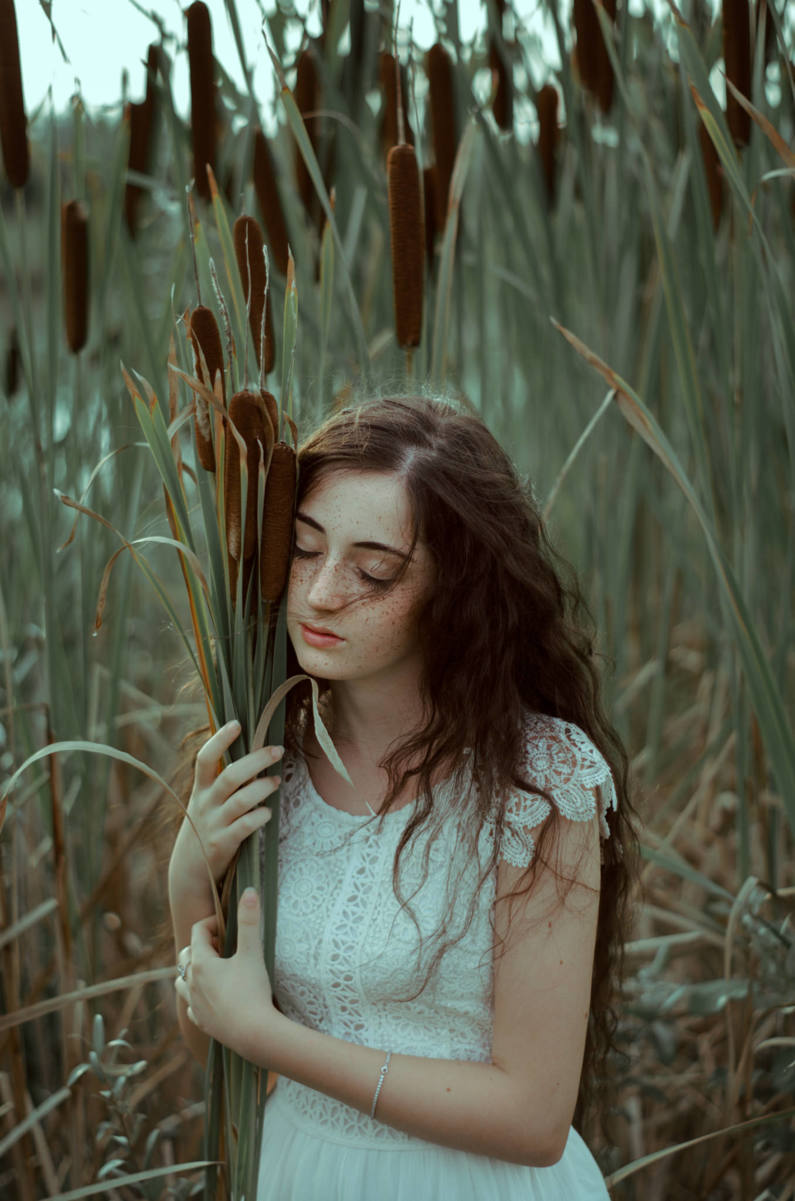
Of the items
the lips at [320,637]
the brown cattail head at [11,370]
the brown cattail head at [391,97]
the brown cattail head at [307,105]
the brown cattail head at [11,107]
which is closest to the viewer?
the lips at [320,637]

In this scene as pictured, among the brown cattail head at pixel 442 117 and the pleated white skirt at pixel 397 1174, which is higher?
the brown cattail head at pixel 442 117

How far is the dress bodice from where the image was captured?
95 cm

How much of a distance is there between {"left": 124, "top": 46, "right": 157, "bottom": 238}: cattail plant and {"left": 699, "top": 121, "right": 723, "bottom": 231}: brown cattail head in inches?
24.1

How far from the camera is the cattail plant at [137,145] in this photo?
4.28ft

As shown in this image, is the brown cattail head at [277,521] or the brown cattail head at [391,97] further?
the brown cattail head at [391,97]

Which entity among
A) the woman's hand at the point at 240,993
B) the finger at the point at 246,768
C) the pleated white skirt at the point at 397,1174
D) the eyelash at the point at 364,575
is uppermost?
the eyelash at the point at 364,575

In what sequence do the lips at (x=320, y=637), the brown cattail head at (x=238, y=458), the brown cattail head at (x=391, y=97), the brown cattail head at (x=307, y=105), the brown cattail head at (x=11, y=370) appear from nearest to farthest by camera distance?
the brown cattail head at (x=238, y=458)
the lips at (x=320, y=637)
the brown cattail head at (x=391, y=97)
the brown cattail head at (x=307, y=105)
the brown cattail head at (x=11, y=370)

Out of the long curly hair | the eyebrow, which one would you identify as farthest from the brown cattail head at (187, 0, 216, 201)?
the eyebrow

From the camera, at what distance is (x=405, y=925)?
3.15 feet

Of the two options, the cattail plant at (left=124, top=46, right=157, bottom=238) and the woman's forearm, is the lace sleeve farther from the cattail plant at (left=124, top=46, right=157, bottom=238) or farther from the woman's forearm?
the cattail plant at (left=124, top=46, right=157, bottom=238)

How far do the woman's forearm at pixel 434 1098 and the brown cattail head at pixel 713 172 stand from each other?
92 centimetres

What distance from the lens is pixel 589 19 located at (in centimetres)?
124

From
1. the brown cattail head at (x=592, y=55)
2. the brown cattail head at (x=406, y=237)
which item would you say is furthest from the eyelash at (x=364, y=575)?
the brown cattail head at (x=592, y=55)

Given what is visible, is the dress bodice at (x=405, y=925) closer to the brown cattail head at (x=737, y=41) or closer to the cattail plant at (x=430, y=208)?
the cattail plant at (x=430, y=208)
